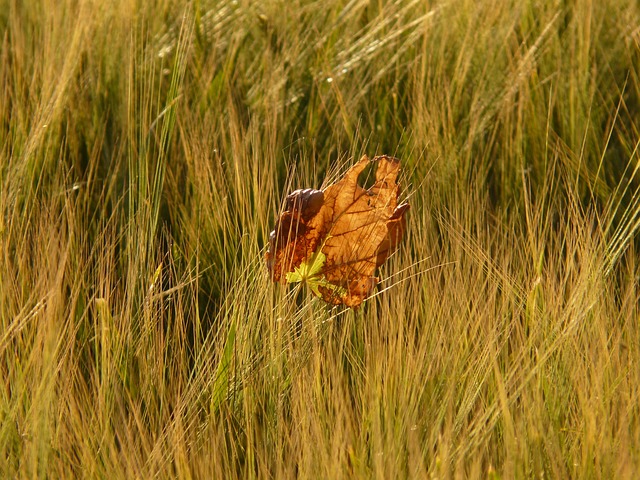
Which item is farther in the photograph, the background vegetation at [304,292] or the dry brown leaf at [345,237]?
the dry brown leaf at [345,237]

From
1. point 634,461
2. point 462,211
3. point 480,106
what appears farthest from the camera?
point 480,106

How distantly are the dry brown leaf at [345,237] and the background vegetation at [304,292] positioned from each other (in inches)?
1.4

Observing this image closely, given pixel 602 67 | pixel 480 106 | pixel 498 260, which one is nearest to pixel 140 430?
pixel 498 260

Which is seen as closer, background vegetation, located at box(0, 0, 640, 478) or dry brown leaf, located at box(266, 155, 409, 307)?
background vegetation, located at box(0, 0, 640, 478)

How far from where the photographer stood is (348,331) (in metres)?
1.11

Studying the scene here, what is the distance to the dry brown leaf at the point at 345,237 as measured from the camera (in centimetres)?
111

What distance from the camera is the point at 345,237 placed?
1145mm

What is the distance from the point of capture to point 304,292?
1238mm

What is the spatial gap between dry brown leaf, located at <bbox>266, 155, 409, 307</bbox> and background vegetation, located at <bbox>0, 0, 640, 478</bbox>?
0.04 meters

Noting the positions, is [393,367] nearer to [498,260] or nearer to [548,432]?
[548,432]

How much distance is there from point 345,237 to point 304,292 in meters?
0.13

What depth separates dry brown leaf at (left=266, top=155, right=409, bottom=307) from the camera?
3.65ft

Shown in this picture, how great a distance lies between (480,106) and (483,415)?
2.65 feet

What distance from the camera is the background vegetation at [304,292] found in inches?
38.5
